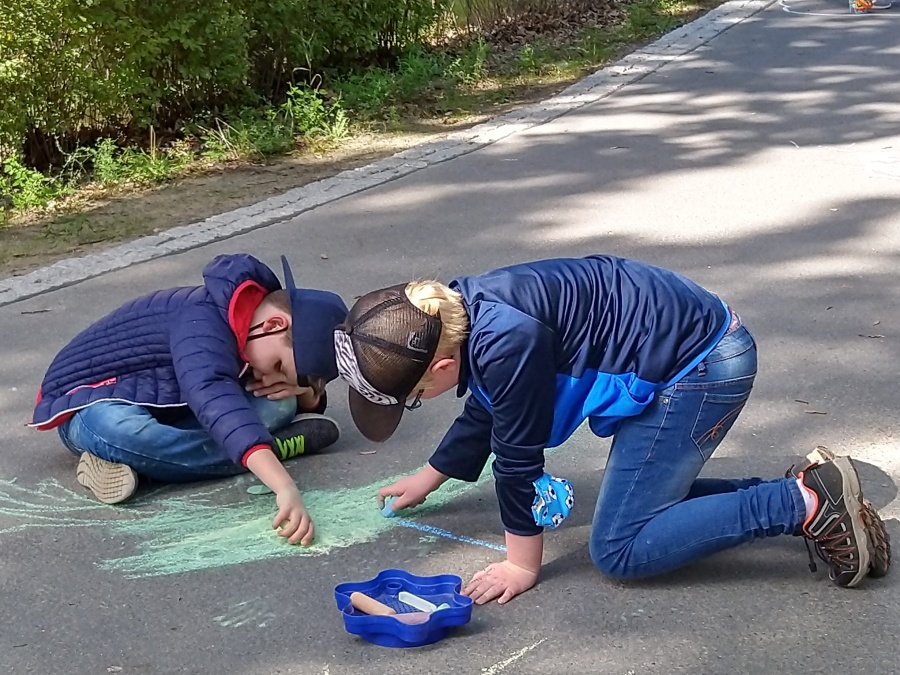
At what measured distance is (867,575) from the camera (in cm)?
268

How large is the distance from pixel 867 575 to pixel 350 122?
5537 mm

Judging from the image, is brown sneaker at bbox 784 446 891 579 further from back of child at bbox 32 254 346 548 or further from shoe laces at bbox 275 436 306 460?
A: shoe laces at bbox 275 436 306 460

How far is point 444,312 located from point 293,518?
0.77m

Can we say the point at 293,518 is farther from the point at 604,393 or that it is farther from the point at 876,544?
the point at 876,544

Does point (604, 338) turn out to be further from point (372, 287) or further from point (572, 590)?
point (372, 287)

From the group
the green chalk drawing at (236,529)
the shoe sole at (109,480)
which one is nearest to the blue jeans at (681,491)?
Result: the green chalk drawing at (236,529)

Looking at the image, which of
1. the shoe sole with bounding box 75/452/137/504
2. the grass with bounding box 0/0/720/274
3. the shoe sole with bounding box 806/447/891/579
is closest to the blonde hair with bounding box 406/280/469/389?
the shoe sole with bounding box 806/447/891/579

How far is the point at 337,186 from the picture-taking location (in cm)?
630

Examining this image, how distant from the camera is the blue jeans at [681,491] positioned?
262 centimetres

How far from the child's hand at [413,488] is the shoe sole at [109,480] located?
693 millimetres

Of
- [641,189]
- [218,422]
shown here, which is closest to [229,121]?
[641,189]

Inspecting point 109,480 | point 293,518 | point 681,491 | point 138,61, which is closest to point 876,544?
point 681,491

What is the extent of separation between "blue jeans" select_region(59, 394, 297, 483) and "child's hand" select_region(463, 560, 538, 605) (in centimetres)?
96

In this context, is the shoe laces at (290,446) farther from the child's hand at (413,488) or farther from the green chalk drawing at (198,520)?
the child's hand at (413,488)
